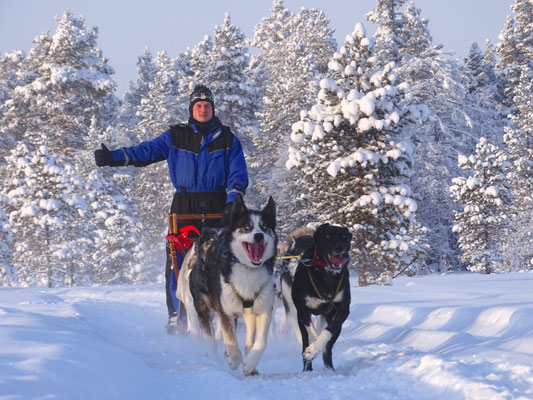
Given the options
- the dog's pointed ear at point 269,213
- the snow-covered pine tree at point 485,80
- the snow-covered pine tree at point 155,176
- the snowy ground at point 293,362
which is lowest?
the snowy ground at point 293,362

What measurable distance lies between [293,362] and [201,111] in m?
2.98

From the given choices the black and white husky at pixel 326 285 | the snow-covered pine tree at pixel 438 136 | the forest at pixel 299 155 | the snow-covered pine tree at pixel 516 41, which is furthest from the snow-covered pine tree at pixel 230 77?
the black and white husky at pixel 326 285

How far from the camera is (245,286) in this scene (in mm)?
5027

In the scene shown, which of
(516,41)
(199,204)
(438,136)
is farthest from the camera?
(516,41)

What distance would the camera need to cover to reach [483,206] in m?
24.5

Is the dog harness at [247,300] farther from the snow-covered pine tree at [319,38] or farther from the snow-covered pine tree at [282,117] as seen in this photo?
the snow-covered pine tree at [319,38]

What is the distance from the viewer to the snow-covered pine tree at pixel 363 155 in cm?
1612

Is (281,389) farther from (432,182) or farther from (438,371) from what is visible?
(432,182)

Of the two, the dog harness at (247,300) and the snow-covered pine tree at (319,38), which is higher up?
the snow-covered pine tree at (319,38)

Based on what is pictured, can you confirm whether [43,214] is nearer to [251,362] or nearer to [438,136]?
[438,136]

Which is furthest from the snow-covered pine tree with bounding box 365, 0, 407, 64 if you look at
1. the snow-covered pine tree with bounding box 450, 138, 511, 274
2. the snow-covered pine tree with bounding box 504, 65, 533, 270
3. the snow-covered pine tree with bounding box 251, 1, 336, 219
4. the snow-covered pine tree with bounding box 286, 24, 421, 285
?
the snow-covered pine tree with bounding box 286, 24, 421, 285

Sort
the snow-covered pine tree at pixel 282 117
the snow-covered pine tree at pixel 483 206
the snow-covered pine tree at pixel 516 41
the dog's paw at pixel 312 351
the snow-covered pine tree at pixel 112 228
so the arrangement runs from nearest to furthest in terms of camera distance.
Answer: the dog's paw at pixel 312 351 → the snow-covered pine tree at pixel 483 206 → the snow-covered pine tree at pixel 282 117 → the snow-covered pine tree at pixel 112 228 → the snow-covered pine tree at pixel 516 41

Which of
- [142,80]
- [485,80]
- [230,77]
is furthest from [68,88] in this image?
[485,80]

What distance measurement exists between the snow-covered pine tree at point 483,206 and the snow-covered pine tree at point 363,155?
8.38m
